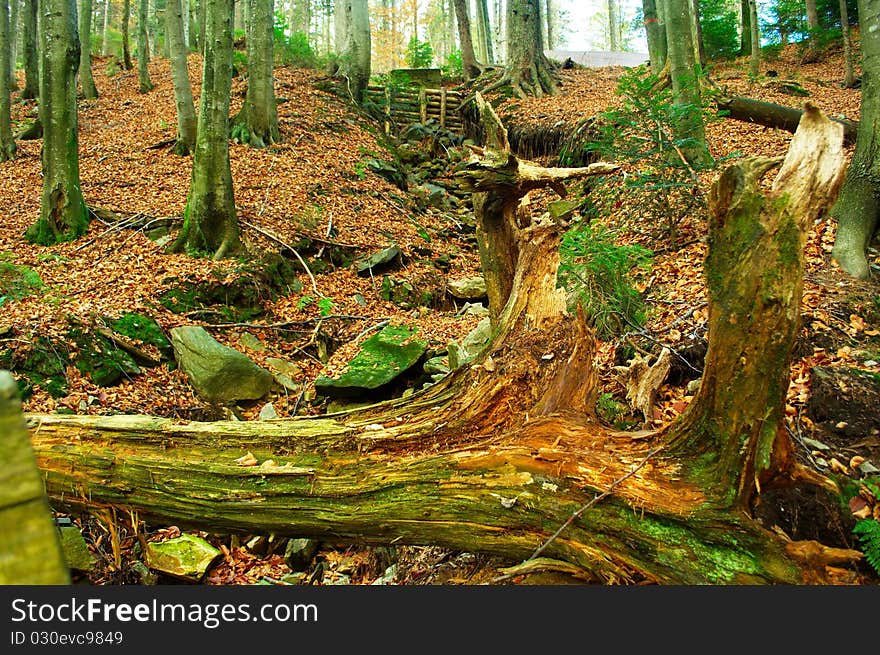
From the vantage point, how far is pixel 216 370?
20.0 ft

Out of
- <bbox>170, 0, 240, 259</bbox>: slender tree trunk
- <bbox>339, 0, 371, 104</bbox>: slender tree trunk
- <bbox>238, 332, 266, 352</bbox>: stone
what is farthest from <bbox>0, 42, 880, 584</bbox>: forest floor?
<bbox>339, 0, 371, 104</bbox>: slender tree trunk

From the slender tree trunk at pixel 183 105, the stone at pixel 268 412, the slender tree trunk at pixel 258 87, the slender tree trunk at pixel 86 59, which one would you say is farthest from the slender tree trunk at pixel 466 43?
the stone at pixel 268 412

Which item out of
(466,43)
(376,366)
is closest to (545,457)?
(376,366)

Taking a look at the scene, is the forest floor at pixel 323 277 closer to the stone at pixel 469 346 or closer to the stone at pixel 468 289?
the stone at pixel 468 289

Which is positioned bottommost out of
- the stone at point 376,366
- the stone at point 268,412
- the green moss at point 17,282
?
the stone at point 268,412

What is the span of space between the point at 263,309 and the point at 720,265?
21.3 feet

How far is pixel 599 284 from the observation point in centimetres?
490

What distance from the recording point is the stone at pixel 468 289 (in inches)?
356

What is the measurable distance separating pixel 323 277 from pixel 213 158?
2.34 meters

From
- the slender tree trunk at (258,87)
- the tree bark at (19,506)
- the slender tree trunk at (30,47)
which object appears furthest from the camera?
the slender tree trunk at (30,47)

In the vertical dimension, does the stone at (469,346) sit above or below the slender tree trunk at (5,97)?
below

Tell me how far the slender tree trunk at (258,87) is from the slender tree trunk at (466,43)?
25.7 feet

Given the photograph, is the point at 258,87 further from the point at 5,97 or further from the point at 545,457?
the point at 545,457

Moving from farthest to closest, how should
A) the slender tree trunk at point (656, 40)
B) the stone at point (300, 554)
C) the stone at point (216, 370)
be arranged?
the slender tree trunk at point (656, 40) → the stone at point (216, 370) → the stone at point (300, 554)
